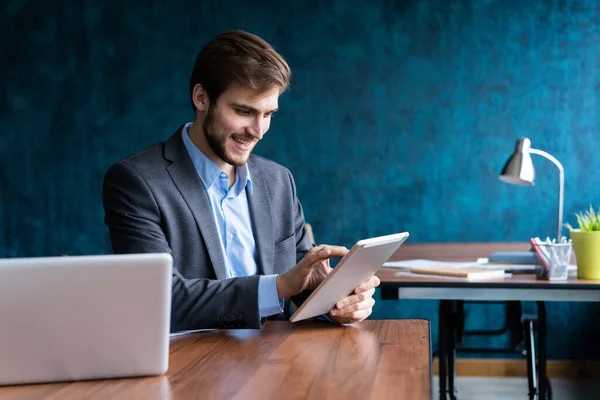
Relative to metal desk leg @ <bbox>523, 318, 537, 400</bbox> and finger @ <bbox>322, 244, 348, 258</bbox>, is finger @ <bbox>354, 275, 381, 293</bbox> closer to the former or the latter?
finger @ <bbox>322, 244, 348, 258</bbox>

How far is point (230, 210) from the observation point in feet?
7.02

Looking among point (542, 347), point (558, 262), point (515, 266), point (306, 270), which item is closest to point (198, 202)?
point (306, 270)

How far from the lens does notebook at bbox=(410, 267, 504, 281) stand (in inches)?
99.3

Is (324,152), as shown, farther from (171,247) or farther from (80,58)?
(171,247)

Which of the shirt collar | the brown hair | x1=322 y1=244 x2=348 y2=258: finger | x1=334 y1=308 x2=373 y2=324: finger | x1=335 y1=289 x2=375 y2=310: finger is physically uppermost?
the brown hair

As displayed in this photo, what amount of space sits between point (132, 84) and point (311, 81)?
1082 mm

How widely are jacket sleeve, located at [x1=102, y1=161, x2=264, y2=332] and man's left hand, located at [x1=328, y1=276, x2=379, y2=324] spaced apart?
17cm

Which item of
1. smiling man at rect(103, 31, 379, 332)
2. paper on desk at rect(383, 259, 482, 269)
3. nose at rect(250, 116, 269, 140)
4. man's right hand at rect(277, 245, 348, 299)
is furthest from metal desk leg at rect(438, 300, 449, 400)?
man's right hand at rect(277, 245, 348, 299)

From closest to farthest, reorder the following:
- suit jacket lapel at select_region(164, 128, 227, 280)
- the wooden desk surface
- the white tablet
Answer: the white tablet → suit jacket lapel at select_region(164, 128, 227, 280) → the wooden desk surface

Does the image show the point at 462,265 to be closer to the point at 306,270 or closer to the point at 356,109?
the point at 306,270

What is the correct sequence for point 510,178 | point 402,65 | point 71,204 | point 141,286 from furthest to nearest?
point 71,204, point 402,65, point 510,178, point 141,286

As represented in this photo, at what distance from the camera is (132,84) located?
15.3 ft

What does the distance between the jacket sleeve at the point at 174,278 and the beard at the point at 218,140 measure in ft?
0.88

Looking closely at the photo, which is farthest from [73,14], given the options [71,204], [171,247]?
[171,247]
